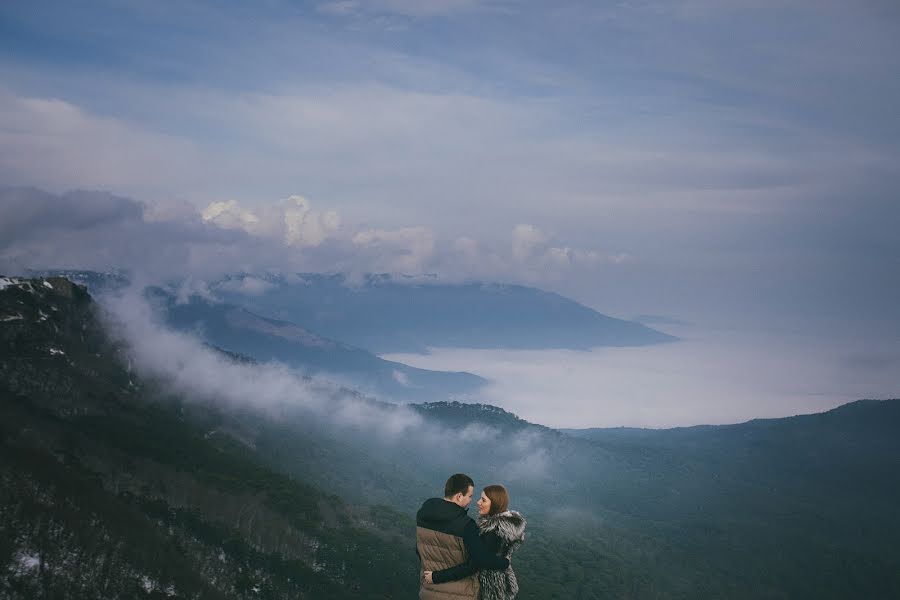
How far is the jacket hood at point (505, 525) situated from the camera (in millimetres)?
17391

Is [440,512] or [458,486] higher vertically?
[458,486]

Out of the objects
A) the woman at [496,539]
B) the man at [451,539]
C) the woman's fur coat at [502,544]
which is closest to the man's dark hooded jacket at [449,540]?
the man at [451,539]

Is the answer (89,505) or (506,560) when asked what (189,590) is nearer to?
(89,505)

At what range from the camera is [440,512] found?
17.2 metres

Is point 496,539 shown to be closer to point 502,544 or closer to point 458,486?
point 502,544

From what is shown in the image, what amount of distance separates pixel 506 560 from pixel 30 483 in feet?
677

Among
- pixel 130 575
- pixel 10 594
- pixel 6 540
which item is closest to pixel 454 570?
pixel 10 594

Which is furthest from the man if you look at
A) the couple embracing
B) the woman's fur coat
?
the woman's fur coat

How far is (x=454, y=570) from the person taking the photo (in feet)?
57.2

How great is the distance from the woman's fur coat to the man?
1.12 feet

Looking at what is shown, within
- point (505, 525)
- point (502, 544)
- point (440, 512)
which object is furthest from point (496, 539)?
point (440, 512)

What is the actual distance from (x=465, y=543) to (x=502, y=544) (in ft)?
3.26

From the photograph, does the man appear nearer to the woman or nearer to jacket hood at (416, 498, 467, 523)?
jacket hood at (416, 498, 467, 523)

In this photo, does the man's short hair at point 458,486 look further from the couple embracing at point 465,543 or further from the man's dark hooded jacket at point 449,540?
the man's dark hooded jacket at point 449,540
